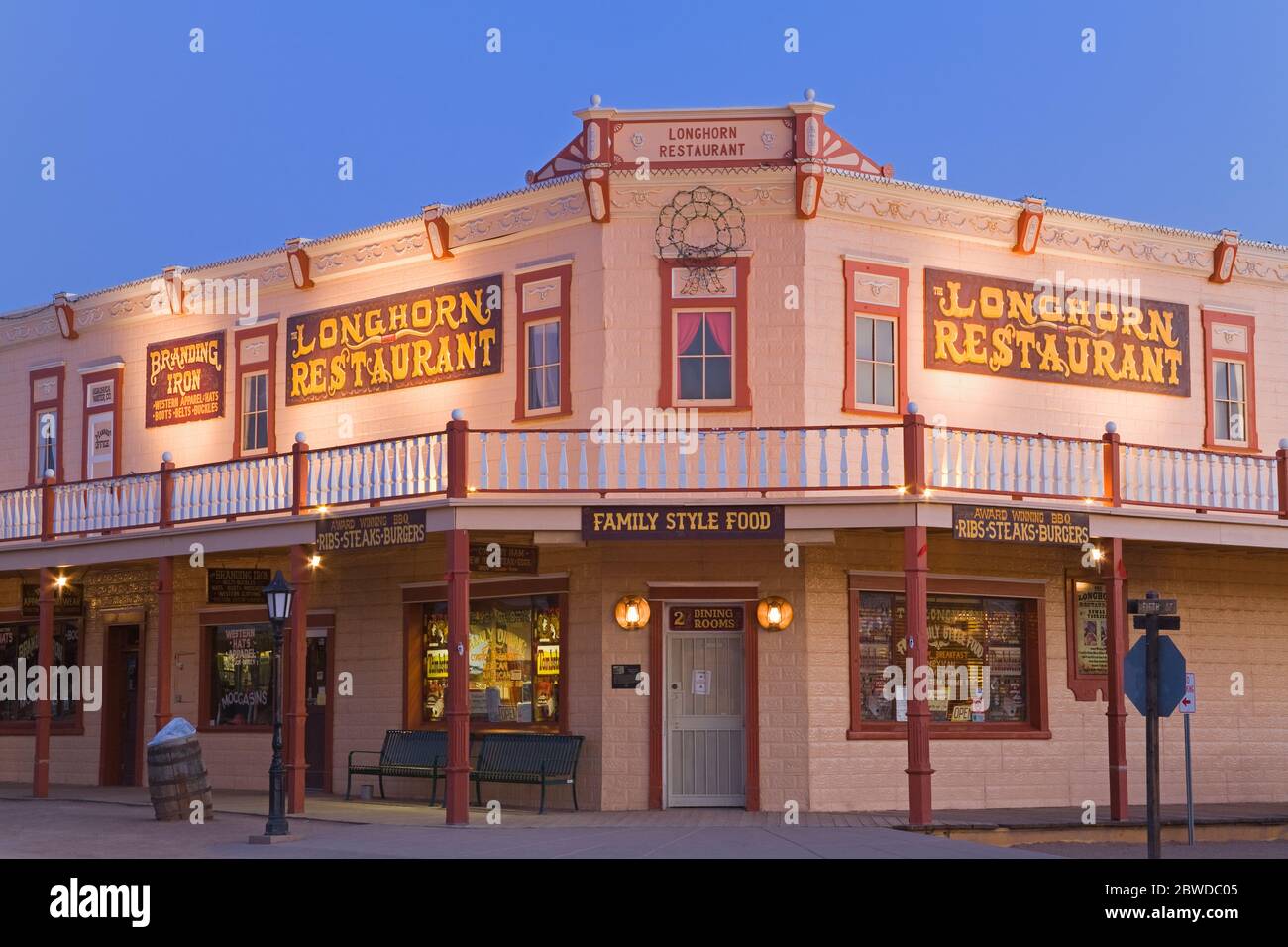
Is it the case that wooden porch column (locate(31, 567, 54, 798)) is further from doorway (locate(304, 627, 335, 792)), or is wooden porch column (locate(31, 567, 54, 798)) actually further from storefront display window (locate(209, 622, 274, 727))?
doorway (locate(304, 627, 335, 792))

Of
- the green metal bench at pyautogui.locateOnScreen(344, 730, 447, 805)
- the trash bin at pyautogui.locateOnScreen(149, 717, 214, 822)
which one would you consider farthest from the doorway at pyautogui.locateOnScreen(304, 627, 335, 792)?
the trash bin at pyautogui.locateOnScreen(149, 717, 214, 822)

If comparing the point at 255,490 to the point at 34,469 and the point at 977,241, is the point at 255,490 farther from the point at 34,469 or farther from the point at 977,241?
the point at 977,241

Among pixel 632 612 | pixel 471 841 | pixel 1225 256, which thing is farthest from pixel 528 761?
pixel 1225 256

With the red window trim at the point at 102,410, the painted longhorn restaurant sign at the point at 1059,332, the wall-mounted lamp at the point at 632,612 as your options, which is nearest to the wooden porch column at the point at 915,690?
the wall-mounted lamp at the point at 632,612

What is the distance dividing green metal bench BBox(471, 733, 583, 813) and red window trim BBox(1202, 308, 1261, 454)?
9744 mm

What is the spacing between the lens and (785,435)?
19125mm

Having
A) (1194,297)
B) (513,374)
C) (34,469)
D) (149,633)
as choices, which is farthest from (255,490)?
(1194,297)

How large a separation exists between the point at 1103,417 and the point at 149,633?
14.3m

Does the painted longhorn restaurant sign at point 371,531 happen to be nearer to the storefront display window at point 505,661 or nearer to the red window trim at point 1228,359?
the storefront display window at point 505,661

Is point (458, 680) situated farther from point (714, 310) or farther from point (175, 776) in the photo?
point (714, 310)

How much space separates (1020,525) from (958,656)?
10.2 ft

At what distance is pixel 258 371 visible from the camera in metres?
24.6

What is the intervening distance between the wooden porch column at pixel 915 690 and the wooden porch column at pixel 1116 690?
2588 millimetres

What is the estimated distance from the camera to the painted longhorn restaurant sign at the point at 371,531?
1919 centimetres
